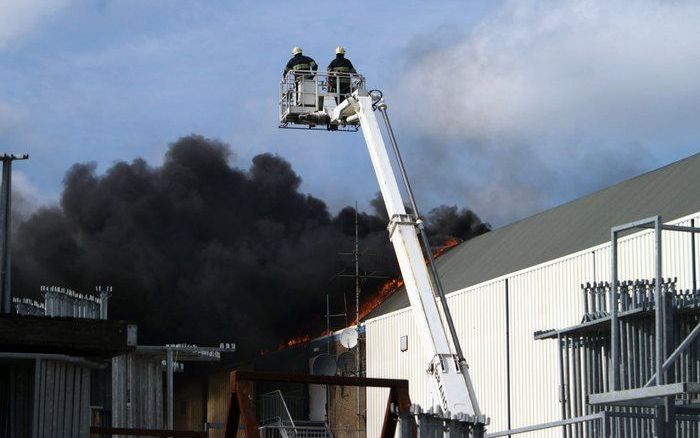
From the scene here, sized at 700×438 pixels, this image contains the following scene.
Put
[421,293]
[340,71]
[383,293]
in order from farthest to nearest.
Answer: [383,293] < [340,71] < [421,293]

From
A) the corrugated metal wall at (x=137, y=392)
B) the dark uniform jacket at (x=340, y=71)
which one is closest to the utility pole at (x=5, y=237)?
the corrugated metal wall at (x=137, y=392)

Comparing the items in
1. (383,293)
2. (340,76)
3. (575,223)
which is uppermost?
(340,76)

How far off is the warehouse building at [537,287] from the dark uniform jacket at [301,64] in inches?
337

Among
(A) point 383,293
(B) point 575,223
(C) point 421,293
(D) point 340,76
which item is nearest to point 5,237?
(C) point 421,293

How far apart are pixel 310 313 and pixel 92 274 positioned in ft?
36.2

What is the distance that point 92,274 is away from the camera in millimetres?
67812

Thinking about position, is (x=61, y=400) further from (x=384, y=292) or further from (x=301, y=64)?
(x=384, y=292)

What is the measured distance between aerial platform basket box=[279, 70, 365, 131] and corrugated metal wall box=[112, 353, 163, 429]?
8.32 m

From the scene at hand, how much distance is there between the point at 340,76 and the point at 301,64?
1.59 m

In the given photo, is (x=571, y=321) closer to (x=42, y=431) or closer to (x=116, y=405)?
(x=116, y=405)

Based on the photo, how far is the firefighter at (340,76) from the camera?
41000mm

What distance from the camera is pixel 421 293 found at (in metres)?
33.1

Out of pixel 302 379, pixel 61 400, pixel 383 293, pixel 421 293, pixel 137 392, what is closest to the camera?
pixel 302 379

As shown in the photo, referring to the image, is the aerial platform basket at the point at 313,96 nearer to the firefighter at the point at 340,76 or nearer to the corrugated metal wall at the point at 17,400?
the firefighter at the point at 340,76
